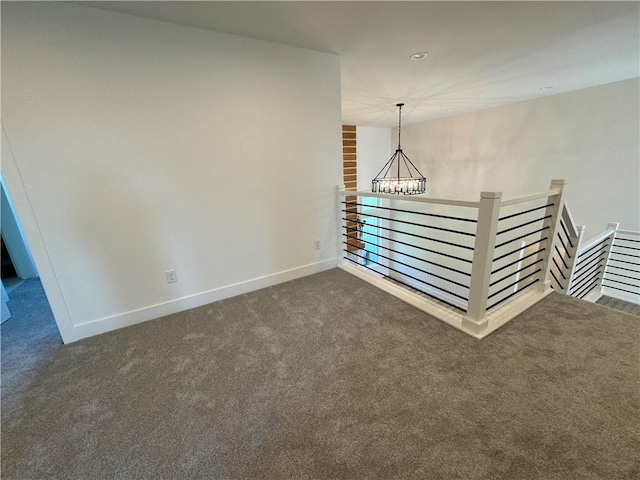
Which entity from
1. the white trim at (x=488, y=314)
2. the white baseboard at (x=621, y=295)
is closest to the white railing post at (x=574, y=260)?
the white trim at (x=488, y=314)

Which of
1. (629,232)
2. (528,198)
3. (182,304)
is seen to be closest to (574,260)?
(629,232)

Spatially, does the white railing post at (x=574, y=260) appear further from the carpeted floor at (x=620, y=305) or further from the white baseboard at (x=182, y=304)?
the white baseboard at (x=182, y=304)

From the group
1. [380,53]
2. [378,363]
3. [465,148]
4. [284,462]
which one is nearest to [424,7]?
[380,53]

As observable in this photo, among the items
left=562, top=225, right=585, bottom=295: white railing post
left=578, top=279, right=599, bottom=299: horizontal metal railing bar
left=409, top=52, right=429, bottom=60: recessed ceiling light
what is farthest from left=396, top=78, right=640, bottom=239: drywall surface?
left=409, top=52, right=429, bottom=60: recessed ceiling light

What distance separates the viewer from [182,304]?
2.24 m

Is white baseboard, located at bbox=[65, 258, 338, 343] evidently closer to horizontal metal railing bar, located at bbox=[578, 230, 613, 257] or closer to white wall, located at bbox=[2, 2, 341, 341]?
white wall, located at bbox=[2, 2, 341, 341]

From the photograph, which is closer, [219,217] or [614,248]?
[219,217]

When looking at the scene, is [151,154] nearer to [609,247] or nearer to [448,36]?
[448,36]

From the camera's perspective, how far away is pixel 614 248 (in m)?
3.61

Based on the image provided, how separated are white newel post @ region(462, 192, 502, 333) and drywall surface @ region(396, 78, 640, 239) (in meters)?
3.40

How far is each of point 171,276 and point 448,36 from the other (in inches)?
120

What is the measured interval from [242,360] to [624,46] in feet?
13.8

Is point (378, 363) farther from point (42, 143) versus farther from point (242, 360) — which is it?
point (42, 143)

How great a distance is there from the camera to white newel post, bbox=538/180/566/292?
2.07m
